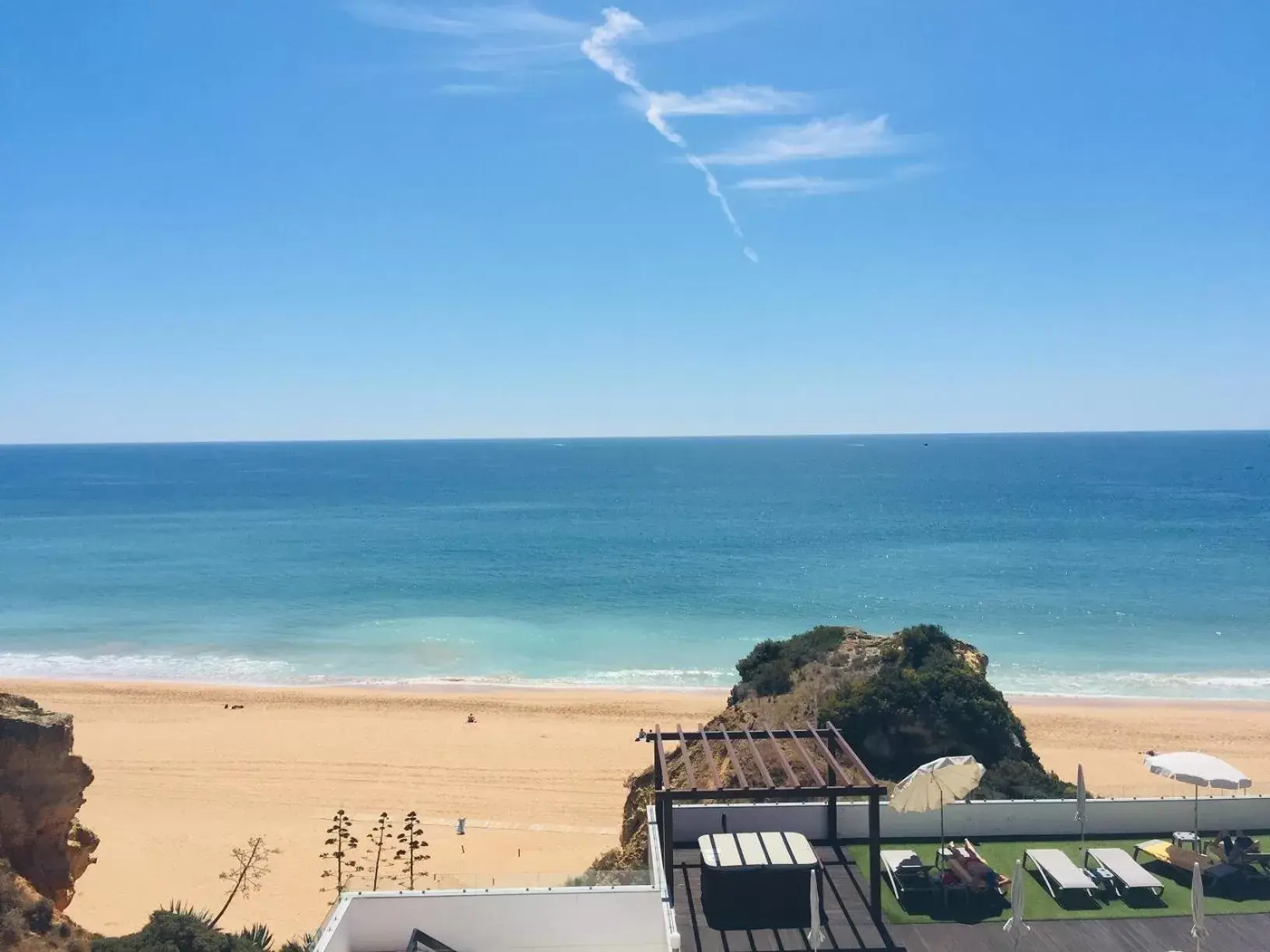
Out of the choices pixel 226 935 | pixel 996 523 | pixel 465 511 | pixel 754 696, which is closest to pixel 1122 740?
pixel 754 696

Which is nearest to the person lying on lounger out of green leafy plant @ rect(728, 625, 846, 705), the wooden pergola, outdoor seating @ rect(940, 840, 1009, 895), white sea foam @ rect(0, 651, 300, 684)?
outdoor seating @ rect(940, 840, 1009, 895)

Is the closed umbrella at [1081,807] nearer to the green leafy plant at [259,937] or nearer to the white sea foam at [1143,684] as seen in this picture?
the green leafy plant at [259,937]

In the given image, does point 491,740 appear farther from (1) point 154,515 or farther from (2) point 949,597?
(1) point 154,515

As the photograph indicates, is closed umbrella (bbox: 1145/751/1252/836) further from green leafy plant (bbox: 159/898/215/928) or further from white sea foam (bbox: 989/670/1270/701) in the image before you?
white sea foam (bbox: 989/670/1270/701)

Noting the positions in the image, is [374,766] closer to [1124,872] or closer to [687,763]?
[687,763]

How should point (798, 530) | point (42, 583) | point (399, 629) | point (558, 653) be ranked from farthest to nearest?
1. point (798, 530)
2. point (42, 583)
3. point (399, 629)
4. point (558, 653)

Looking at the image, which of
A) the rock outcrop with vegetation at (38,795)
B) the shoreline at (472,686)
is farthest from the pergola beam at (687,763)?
the shoreline at (472,686)
